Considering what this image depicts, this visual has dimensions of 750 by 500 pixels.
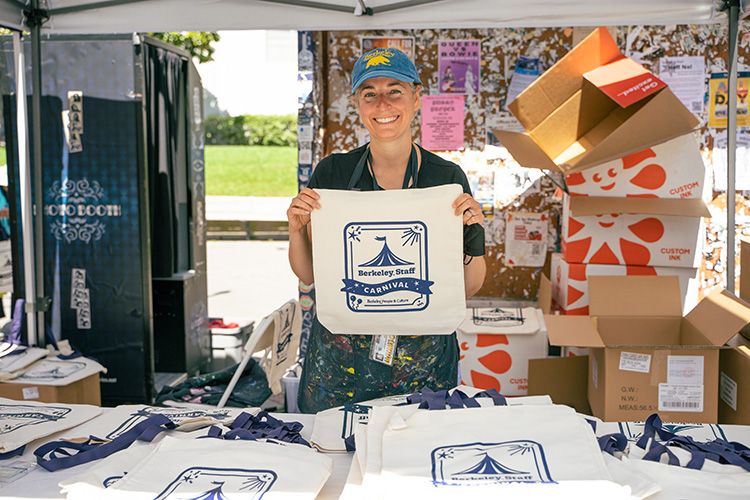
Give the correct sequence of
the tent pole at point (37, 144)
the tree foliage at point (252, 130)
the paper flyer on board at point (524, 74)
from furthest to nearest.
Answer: the tree foliage at point (252, 130) < the paper flyer on board at point (524, 74) < the tent pole at point (37, 144)

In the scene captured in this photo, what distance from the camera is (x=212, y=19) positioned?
3.02 metres

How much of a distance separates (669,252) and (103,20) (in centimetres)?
310

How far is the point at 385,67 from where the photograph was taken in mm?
2061

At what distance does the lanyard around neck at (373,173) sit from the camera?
2.20 meters

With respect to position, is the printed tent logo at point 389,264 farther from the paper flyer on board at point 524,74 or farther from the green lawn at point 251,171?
the green lawn at point 251,171

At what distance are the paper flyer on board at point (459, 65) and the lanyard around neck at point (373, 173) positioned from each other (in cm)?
219

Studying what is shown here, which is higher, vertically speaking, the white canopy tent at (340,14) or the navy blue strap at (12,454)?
the white canopy tent at (340,14)

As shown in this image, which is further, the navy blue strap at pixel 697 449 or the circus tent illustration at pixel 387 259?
the circus tent illustration at pixel 387 259

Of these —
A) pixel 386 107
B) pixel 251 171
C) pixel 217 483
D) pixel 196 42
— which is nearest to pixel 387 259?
pixel 386 107

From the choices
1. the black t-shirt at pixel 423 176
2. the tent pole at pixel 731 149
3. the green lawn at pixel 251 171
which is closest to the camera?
the black t-shirt at pixel 423 176

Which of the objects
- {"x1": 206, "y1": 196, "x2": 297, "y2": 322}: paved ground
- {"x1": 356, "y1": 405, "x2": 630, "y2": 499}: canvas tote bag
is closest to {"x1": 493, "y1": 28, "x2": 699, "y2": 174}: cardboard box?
{"x1": 356, "y1": 405, "x2": 630, "y2": 499}: canvas tote bag

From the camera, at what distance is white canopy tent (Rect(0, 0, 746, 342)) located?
285 centimetres

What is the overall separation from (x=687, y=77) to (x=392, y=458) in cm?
362

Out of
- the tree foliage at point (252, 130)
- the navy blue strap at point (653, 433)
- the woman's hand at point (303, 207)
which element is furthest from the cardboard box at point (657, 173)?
the tree foliage at point (252, 130)
